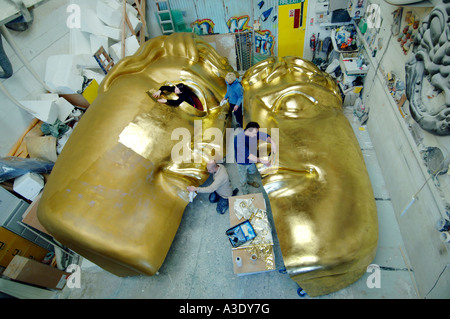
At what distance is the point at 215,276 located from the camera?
3221mm

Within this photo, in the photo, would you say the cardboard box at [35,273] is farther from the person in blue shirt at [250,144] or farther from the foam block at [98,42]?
the foam block at [98,42]

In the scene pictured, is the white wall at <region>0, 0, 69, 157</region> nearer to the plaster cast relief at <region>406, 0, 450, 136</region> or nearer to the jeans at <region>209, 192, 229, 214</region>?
the jeans at <region>209, 192, 229, 214</region>

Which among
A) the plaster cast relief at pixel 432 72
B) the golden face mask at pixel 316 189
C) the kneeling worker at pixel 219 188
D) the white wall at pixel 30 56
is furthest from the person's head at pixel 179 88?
the plaster cast relief at pixel 432 72

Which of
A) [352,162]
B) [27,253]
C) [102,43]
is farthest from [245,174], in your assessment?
[102,43]

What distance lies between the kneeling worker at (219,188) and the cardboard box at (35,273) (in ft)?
6.65

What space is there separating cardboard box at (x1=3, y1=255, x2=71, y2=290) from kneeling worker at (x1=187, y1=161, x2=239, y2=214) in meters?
2.03

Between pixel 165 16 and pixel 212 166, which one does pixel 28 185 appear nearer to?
pixel 212 166

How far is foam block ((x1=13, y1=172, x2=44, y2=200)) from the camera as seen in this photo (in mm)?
3674

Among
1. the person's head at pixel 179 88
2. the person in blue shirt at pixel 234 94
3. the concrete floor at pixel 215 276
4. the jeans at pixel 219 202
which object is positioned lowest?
the concrete floor at pixel 215 276

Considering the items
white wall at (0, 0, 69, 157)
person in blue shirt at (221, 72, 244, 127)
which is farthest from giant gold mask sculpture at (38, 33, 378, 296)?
white wall at (0, 0, 69, 157)

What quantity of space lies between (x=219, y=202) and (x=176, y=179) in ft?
2.70

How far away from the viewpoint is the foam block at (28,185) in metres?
3.67

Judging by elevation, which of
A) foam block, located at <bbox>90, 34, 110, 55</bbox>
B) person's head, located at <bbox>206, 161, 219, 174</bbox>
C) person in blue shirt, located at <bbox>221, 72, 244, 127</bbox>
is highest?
foam block, located at <bbox>90, 34, 110, 55</bbox>
